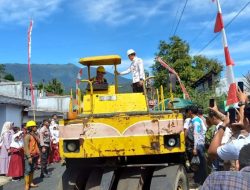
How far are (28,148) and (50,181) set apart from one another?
1909 millimetres

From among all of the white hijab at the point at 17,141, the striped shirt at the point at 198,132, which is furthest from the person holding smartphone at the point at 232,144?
the white hijab at the point at 17,141

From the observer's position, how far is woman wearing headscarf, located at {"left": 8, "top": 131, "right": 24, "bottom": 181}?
14.8 metres

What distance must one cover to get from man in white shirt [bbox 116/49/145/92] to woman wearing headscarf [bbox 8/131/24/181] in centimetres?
700

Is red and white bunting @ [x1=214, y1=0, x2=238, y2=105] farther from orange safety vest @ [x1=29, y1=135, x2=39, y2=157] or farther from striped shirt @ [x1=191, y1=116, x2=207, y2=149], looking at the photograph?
orange safety vest @ [x1=29, y1=135, x2=39, y2=157]

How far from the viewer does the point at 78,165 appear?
305 inches

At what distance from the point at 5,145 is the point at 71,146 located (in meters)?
9.13

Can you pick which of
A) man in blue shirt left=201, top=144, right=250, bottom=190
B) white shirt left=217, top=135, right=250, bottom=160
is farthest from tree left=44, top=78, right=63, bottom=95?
man in blue shirt left=201, top=144, right=250, bottom=190

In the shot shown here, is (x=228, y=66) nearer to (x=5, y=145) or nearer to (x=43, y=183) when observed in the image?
(x=43, y=183)

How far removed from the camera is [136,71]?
9305 mm

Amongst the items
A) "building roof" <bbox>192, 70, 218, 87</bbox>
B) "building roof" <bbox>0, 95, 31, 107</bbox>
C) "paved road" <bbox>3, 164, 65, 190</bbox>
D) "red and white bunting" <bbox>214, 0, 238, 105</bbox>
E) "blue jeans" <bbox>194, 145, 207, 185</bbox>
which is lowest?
"paved road" <bbox>3, 164, 65, 190</bbox>

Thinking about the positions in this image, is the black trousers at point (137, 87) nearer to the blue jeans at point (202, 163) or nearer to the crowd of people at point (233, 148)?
the blue jeans at point (202, 163)

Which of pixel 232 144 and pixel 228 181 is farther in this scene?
pixel 232 144

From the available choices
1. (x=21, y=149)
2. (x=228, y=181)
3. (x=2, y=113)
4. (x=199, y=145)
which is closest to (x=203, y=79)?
(x=2, y=113)

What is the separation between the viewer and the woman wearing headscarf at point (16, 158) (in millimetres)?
14750
